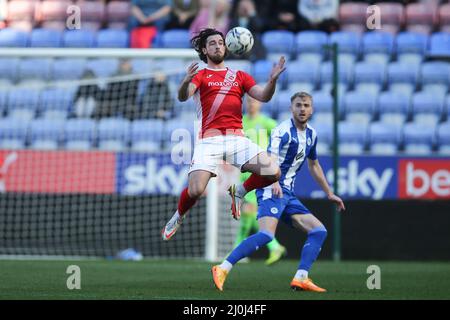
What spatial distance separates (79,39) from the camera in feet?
59.4

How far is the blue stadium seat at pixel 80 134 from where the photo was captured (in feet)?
51.4

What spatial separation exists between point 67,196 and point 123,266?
8.58ft

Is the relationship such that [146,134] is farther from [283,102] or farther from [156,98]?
[283,102]

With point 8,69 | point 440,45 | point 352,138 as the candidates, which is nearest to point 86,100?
point 8,69

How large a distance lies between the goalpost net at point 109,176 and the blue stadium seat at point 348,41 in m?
3.07

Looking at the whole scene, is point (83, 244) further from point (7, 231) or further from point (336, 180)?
point (336, 180)

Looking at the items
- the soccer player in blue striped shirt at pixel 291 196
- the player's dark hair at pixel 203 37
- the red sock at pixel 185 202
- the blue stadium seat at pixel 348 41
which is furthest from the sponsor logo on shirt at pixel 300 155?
the blue stadium seat at pixel 348 41

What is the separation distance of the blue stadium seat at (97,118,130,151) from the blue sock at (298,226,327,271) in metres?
7.02

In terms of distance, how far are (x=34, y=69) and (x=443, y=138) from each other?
267 inches

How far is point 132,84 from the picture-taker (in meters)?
15.5

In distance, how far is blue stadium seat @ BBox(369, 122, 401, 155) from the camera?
15.8 m

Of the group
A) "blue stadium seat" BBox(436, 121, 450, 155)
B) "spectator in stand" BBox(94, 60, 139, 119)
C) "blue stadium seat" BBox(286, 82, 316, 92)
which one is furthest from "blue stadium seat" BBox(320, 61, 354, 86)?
"spectator in stand" BBox(94, 60, 139, 119)

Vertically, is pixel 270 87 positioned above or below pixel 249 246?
above

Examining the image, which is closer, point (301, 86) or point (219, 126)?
point (219, 126)
